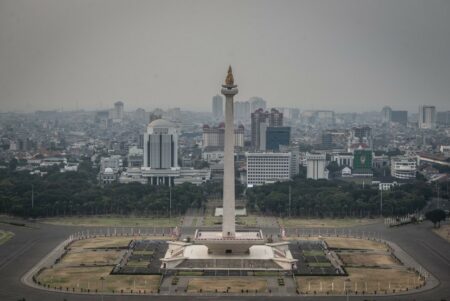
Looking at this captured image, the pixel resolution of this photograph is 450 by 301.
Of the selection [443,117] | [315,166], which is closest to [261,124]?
[315,166]

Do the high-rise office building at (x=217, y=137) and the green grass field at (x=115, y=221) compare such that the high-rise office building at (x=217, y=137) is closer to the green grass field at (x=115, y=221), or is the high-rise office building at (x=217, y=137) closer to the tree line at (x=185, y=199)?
the tree line at (x=185, y=199)

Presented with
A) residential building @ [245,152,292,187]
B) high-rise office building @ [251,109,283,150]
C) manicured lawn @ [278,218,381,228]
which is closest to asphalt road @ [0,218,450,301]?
manicured lawn @ [278,218,381,228]

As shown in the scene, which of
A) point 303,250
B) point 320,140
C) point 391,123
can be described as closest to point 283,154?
point 303,250

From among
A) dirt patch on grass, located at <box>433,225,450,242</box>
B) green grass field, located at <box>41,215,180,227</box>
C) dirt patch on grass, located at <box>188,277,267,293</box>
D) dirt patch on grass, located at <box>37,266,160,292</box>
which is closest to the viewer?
dirt patch on grass, located at <box>188,277,267,293</box>

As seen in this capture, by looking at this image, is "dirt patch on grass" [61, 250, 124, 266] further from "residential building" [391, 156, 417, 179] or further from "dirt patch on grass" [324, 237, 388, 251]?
"residential building" [391, 156, 417, 179]

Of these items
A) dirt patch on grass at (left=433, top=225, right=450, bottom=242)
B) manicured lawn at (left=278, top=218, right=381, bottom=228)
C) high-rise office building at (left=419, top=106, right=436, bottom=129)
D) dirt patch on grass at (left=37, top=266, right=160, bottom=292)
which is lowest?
dirt patch on grass at (left=37, top=266, right=160, bottom=292)

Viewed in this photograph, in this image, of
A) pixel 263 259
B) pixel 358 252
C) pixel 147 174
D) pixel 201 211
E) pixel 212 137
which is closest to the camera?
pixel 263 259

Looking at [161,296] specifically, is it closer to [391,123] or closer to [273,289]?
[273,289]

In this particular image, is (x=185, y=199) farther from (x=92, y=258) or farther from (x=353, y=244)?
(x=92, y=258)
